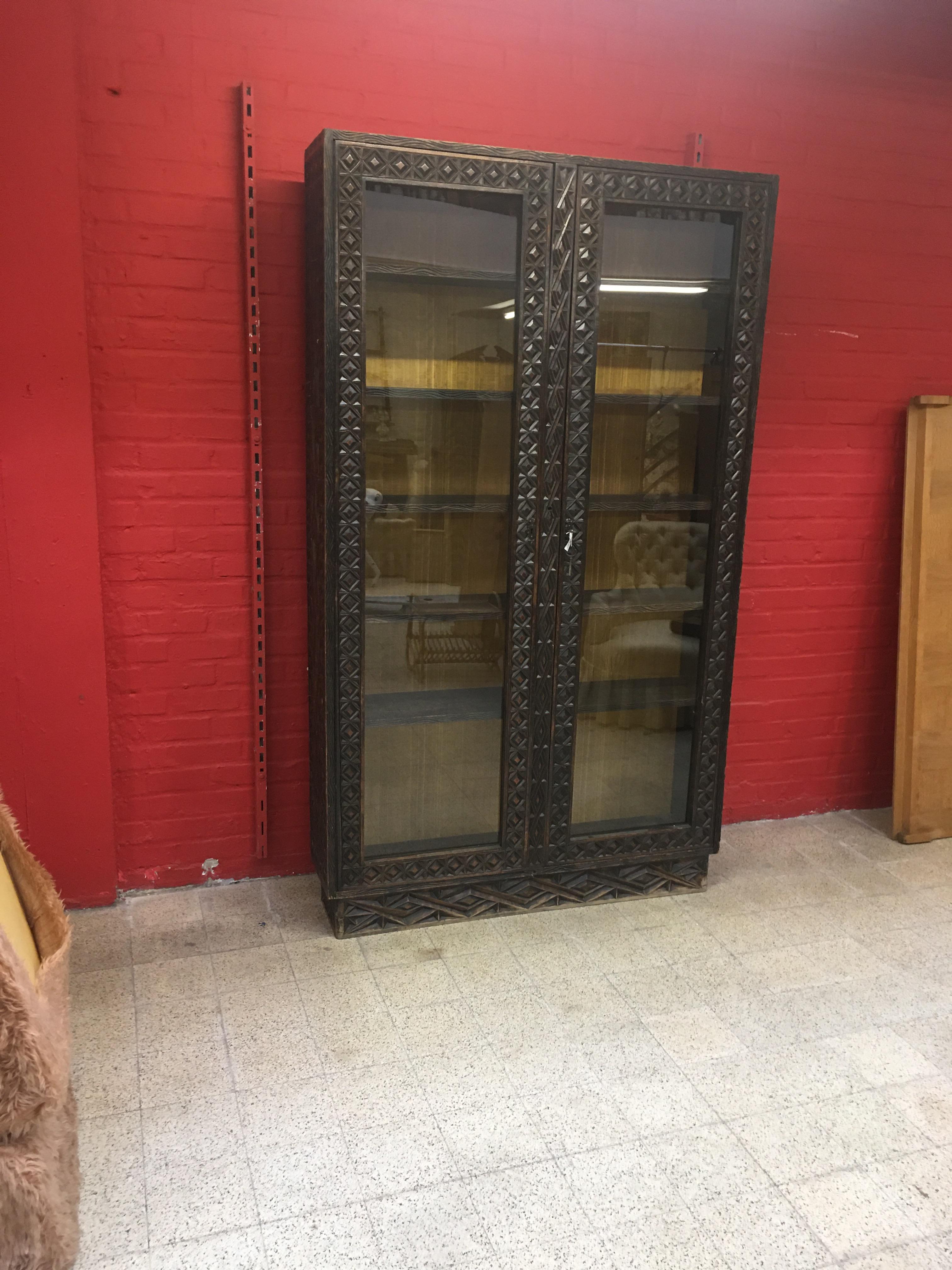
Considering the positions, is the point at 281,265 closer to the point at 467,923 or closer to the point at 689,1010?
the point at 467,923

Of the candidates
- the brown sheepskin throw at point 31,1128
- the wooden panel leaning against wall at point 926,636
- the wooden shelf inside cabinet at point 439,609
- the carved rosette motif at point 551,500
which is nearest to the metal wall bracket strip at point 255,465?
the wooden shelf inside cabinet at point 439,609

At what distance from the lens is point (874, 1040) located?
101 inches

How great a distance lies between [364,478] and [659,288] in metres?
1.07

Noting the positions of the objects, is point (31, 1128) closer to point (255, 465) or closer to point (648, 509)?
point (255, 465)

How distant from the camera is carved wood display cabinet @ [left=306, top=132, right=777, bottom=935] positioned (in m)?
2.67

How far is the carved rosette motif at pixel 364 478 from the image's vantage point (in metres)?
2.55

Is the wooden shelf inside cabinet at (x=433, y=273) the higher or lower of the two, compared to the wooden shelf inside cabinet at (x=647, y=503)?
higher

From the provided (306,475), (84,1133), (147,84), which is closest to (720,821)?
(306,475)

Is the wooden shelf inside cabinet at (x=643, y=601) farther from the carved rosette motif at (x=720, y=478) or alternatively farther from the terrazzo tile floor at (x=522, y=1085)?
the terrazzo tile floor at (x=522, y=1085)

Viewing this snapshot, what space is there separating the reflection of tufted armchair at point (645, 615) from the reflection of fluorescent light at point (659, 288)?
69cm

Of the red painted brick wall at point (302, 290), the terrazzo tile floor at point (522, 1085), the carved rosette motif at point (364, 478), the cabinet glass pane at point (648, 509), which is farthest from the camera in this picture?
the cabinet glass pane at point (648, 509)

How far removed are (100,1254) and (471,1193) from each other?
72cm

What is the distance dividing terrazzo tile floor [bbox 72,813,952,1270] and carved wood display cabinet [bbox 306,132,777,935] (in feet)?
0.95

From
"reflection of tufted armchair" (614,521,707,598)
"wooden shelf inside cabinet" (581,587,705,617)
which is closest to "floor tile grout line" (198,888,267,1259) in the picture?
"wooden shelf inside cabinet" (581,587,705,617)
